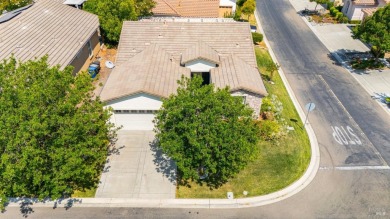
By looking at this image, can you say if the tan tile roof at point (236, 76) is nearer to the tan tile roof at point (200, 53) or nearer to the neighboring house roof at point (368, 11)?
the tan tile roof at point (200, 53)

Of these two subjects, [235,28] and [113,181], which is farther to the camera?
[235,28]

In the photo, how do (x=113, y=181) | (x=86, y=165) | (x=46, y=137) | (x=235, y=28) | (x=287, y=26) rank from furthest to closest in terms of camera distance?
(x=287, y=26) < (x=235, y=28) < (x=113, y=181) < (x=86, y=165) < (x=46, y=137)

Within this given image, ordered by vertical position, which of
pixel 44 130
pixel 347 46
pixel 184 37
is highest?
pixel 44 130

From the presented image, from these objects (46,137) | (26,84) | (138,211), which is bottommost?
(138,211)

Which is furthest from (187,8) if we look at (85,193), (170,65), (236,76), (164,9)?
(85,193)

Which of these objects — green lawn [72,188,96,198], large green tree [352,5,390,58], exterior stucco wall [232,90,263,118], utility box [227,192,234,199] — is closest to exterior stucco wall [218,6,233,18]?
large green tree [352,5,390,58]

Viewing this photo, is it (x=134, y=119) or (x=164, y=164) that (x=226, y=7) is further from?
(x=164, y=164)

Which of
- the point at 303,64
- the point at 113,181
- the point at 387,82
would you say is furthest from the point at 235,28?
the point at 113,181

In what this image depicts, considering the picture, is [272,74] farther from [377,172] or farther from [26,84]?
[26,84]
